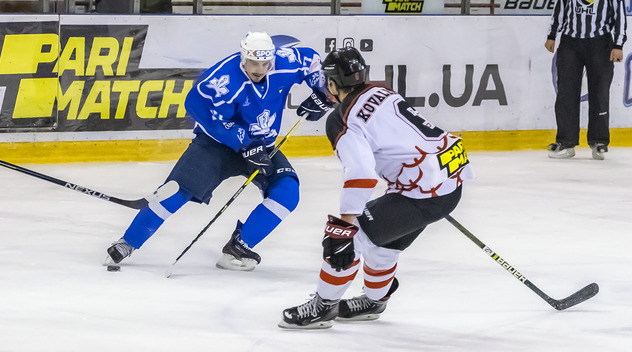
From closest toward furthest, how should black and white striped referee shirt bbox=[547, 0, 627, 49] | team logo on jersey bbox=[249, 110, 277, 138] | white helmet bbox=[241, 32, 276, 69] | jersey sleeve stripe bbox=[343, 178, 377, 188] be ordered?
jersey sleeve stripe bbox=[343, 178, 377, 188] < white helmet bbox=[241, 32, 276, 69] < team logo on jersey bbox=[249, 110, 277, 138] < black and white striped referee shirt bbox=[547, 0, 627, 49]

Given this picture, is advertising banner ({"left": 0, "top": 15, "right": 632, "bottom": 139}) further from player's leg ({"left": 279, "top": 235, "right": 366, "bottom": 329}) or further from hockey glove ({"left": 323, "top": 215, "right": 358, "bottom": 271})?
hockey glove ({"left": 323, "top": 215, "right": 358, "bottom": 271})

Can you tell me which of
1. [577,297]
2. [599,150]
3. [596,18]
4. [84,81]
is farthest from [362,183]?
[596,18]

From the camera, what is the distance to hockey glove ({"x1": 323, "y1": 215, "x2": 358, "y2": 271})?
2992 millimetres

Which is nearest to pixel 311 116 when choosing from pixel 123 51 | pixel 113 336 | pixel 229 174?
pixel 229 174

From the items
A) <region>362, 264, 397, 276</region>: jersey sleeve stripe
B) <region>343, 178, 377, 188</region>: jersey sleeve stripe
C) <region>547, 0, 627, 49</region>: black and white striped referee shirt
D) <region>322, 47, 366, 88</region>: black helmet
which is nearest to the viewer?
<region>343, 178, 377, 188</region>: jersey sleeve stripe

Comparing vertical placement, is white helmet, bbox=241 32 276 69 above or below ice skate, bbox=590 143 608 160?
above

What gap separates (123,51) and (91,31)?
0.76ft

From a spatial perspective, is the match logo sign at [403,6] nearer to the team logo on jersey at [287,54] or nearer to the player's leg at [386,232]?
the team logo on jersey at [287,54]

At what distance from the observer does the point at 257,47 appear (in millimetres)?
4020

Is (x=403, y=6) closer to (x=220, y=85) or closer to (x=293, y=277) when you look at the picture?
(x=220, y=85)

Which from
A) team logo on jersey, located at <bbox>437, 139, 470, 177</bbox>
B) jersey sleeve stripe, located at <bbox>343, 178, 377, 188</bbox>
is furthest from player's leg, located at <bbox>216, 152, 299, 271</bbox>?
jersey sleeve stripe, located at <bbox>343, 178, 377, 188</bbox>

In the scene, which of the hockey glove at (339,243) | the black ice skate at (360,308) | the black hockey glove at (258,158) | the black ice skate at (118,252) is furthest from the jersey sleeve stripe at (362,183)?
the black ice skate at (118,252)

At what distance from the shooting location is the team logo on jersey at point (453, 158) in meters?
3.17

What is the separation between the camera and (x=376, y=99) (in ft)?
10.1
